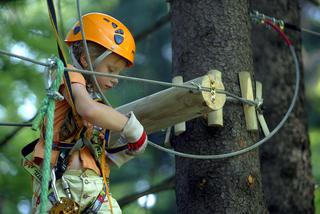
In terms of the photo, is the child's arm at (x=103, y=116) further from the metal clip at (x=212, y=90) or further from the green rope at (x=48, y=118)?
the metal clip at (x=212, y=90)

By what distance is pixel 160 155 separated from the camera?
7605 millimetres

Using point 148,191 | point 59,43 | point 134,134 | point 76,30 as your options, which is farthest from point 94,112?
point 148,191

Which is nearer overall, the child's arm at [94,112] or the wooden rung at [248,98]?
the child's arm at [94,112]

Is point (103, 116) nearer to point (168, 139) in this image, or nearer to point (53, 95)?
point (53, 95)

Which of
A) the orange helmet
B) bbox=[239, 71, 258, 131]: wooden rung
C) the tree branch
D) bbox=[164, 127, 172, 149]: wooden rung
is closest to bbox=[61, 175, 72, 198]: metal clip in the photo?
the orange helmet

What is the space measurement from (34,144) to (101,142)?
0.27 m

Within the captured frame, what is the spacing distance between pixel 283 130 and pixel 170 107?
2.09 metres

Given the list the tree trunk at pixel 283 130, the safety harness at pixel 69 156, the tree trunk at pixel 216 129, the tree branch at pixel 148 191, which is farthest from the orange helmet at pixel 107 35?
the tree trunk at pixel 283 130

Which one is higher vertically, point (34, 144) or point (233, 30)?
point (233, 30)

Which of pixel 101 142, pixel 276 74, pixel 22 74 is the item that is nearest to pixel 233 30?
pixel 101 142

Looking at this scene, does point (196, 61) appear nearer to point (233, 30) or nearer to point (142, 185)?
point (233, 30)

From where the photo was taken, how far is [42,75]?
6914 mm

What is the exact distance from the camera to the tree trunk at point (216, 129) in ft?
11.8

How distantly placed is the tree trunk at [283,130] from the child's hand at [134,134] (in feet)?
7.44
